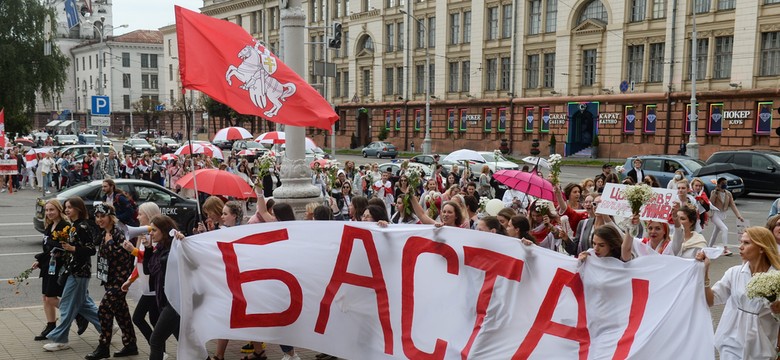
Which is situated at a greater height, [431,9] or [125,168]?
[431,9]

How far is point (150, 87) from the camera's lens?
112m

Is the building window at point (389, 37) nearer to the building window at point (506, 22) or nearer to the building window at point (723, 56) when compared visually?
the building window at point (506, 22)

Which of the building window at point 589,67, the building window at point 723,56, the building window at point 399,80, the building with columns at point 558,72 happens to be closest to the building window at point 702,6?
the building with columns at point 558,72

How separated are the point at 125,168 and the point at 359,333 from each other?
83.6ft

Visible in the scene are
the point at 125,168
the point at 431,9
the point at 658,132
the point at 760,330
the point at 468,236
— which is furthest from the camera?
the point at 431,9

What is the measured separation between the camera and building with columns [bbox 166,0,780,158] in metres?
39.6

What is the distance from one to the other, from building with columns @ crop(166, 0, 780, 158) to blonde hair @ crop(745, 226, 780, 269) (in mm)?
24929

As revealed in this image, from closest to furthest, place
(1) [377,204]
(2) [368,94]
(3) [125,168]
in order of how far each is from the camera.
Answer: (1) [377,204] → (3) [125,168] → (2) [368,94]

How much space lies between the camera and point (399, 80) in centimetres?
6172

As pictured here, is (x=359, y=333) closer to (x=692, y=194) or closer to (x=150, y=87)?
(x=692, y=194)

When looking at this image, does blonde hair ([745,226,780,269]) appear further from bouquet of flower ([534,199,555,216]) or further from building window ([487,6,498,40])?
building window ([487,6,498,40])

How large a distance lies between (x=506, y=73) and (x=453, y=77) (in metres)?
5.56

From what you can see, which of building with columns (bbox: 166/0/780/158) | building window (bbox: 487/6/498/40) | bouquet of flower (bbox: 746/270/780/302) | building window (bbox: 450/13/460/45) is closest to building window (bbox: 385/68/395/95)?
building with columns (bbox: 166/0/780/158)

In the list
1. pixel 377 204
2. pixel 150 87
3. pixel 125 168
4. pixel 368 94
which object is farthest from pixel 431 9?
pixel 150 87
